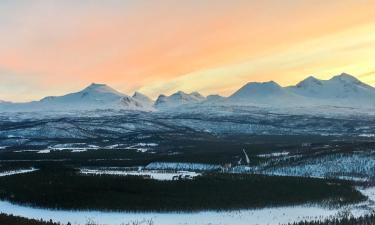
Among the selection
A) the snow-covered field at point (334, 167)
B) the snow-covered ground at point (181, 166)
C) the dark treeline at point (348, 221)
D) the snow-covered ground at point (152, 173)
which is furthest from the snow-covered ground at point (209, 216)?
the snow-covered ground at point (181, 166)

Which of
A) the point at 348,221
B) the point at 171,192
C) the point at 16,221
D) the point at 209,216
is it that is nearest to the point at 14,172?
the point at 171,192

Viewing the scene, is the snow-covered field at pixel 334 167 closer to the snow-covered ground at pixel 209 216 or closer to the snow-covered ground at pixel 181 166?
the snow-covered ground at pixel 181 166

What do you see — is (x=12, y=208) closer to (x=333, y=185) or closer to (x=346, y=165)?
(x=333, y=185)

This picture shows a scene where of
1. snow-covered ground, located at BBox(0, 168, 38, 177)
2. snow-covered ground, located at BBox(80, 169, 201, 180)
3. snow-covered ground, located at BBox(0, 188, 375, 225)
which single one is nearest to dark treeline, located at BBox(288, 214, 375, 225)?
snow-covered ground, located at BBox(0, 188, 375, 225)

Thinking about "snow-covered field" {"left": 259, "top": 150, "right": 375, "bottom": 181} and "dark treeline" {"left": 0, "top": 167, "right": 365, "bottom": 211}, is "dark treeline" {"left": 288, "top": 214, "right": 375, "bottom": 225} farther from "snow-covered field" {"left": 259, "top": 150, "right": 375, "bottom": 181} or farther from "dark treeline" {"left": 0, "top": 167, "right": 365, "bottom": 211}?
"snow-covered field" {"left": 259, "top": 150, "right": 375, "bottom": 181}

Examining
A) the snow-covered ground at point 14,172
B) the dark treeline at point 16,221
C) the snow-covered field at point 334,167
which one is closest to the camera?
the dark treeline at point 16,221

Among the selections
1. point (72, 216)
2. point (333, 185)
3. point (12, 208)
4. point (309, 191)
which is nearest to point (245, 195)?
point (309, 191)
